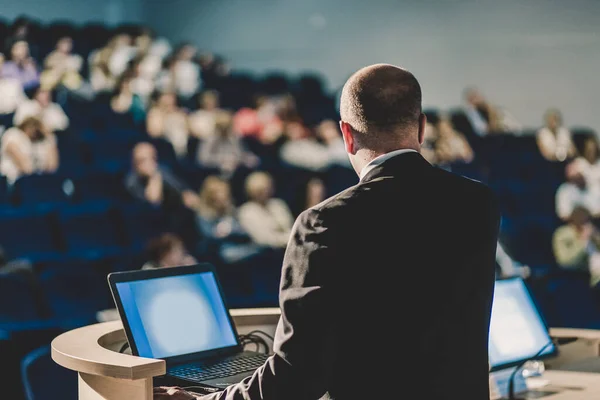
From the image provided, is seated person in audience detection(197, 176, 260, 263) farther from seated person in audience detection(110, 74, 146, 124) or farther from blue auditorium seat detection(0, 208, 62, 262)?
seated person in audience detection(110, 74, 146, 124)

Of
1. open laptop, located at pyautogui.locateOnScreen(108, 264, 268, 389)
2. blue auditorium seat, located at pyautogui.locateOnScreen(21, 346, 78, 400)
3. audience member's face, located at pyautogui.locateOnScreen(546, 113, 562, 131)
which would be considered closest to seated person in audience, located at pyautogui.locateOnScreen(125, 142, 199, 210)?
blue auditorium seat, located at pyautogui.locateOnScreen(21, 346, 78, 400)

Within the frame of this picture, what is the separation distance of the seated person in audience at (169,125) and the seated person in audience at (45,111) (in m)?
0.46

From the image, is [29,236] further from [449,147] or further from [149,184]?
[449,147]

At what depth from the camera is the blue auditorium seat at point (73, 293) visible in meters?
2.86

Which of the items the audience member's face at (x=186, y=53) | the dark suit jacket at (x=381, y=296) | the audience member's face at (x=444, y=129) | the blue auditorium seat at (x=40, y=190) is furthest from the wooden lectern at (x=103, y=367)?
the audience member's face at (x=186, y=53)

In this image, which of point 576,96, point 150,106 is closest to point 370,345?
point 150,106

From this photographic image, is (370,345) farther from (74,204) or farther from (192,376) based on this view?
(74,204)

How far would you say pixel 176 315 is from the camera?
1.29m

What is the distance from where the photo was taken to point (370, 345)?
0.91 metres

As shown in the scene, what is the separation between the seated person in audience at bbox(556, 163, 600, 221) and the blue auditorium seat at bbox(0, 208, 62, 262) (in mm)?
2849

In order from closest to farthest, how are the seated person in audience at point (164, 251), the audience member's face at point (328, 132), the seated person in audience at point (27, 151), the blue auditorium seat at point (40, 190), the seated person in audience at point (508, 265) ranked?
the seated person in audience at point (164, 251), the blue auditorium seat at point (40, 190), the seated person in audience at point (27, 151), the seated person in audience at point (508, 265), the audience member's face at point (328, 132)

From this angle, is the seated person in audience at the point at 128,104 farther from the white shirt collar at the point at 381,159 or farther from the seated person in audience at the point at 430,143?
the white shirt collar at the point at 381,159

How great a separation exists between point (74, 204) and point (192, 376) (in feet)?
8.43

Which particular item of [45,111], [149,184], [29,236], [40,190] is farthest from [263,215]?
[45,111]
